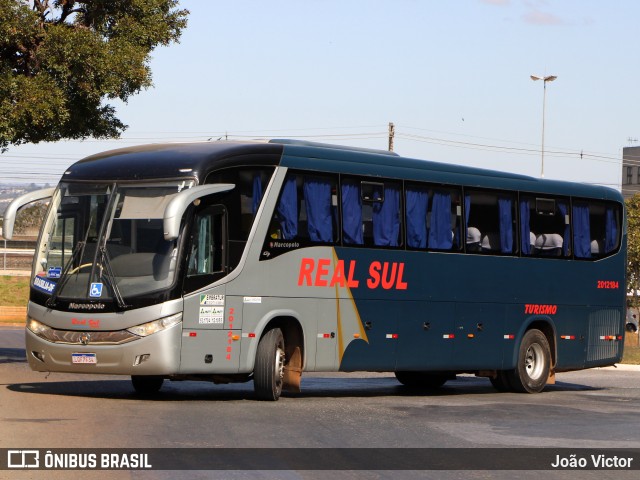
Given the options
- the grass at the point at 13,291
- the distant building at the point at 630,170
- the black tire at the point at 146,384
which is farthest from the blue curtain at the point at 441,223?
the distant building at the point at 630,170

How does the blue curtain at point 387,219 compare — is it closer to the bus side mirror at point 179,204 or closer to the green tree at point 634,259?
the bus side mirror at point 179,204

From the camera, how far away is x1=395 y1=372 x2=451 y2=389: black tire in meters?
23.5

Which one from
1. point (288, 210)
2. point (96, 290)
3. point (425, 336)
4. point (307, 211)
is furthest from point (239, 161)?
point (425, 336)

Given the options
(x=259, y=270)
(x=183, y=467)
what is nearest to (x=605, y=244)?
(x=259, y=270)

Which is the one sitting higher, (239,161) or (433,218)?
(239,161)

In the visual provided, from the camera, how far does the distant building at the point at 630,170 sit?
149125mm

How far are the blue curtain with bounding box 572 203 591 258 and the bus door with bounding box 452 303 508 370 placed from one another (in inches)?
93.9

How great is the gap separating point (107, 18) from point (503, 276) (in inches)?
334

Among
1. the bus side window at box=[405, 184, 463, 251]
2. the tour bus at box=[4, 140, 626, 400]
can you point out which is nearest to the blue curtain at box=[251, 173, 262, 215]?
the tour bus at box=[4, 140, 626, 400]

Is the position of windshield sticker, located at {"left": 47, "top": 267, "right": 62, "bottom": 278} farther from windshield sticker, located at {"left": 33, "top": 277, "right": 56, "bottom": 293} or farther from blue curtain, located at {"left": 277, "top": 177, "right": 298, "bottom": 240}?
blue curtain, located at {"left": 277, "top": 177, "right": 298, "bottom": 240}

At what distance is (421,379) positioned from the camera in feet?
77.6

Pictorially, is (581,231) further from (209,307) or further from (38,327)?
(38,327)

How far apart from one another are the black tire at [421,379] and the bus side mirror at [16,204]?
316 inches

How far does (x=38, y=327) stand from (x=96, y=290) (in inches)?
44.9
